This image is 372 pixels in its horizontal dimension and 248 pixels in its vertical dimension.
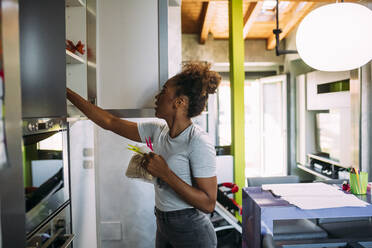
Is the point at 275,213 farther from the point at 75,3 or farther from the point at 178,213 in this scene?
the point at 75,3

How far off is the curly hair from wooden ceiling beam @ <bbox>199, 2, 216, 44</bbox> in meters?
4.21

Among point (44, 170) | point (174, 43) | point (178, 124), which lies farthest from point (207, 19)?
point (44, 170)

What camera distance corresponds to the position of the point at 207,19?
565 cm

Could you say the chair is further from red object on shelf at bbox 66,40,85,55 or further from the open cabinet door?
the open cabinet door

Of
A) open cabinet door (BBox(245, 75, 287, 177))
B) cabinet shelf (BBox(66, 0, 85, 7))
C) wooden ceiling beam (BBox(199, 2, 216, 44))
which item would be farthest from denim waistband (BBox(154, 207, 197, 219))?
open cabinet door (BBox(245, 75, 287, 177))

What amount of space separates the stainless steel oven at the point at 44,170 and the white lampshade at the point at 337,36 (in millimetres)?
1339

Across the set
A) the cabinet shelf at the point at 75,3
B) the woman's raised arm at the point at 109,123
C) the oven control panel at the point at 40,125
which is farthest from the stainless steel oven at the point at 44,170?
the cabinet shelf at the point at 75,3

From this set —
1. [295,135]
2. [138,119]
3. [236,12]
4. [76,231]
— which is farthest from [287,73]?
[76,231]

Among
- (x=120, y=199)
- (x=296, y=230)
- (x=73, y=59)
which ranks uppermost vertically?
(x=73, y=59)

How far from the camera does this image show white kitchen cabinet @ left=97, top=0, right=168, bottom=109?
206 cm

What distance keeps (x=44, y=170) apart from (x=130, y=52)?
1.22m

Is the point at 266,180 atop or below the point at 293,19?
below

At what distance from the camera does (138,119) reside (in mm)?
2207

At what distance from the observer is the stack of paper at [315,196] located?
5.22 ft
